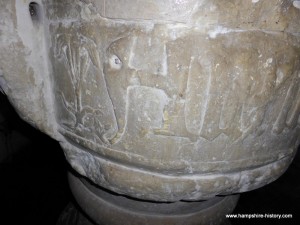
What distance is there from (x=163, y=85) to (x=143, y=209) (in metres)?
0.67

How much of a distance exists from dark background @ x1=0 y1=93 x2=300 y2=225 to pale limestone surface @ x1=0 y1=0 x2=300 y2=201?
700 mm

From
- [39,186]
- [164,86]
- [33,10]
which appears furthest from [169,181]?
[39,186]

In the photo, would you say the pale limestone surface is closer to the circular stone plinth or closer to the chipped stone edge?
the chipped stone edge

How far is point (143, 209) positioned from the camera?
110 cm

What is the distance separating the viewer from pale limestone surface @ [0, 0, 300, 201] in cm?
62

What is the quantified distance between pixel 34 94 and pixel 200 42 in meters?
0.60

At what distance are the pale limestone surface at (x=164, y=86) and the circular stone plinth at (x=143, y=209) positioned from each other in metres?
0.28

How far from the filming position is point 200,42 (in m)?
0.61

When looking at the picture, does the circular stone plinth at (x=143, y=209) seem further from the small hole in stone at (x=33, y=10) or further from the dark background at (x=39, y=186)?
the small hole in stone at (x=33, y=10)

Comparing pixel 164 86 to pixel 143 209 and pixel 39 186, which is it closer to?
pixel 143 209

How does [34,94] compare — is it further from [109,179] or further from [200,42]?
[200,42]

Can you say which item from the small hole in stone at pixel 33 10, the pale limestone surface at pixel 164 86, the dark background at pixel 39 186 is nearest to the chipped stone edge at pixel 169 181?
the pale limestone surface at pixel 164 86

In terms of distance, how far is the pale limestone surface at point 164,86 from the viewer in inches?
24.5

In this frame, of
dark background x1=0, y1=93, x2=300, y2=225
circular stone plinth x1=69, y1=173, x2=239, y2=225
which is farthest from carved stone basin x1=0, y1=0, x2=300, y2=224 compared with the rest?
dark background x1=0, y1=93, x2=300, y2=225
